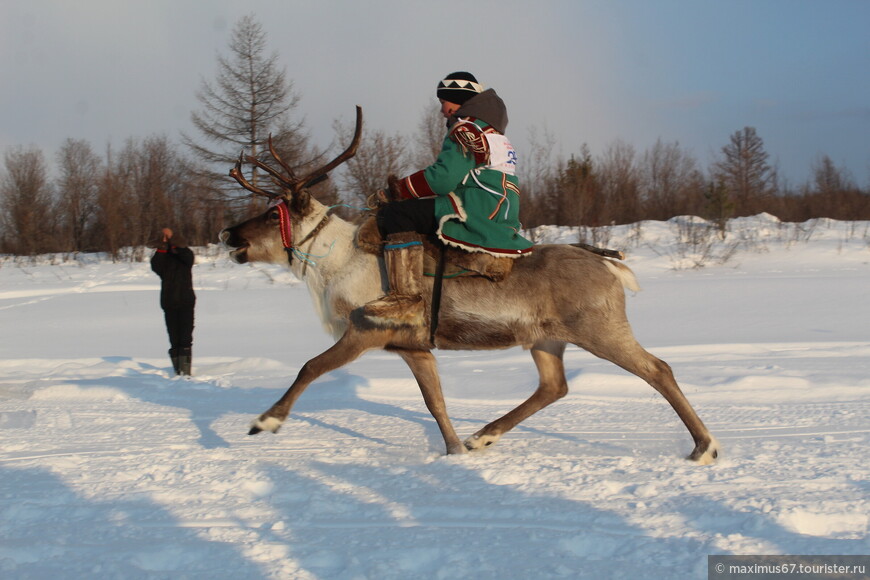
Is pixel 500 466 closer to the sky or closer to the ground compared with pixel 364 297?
closer to the ground

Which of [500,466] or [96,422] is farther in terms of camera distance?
[96,422]

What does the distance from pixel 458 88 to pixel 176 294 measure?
A: 6.11 metres

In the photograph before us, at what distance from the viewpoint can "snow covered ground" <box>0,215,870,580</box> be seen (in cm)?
362

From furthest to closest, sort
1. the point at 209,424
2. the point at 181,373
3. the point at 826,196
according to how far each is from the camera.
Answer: the point at 826,196, the point at 181,373, the point at 209,424

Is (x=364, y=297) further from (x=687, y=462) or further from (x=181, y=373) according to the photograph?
(x=181, y=373)

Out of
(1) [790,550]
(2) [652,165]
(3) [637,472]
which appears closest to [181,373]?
(3) [637,472]

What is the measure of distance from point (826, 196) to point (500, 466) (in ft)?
143

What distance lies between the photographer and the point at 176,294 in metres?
10.2

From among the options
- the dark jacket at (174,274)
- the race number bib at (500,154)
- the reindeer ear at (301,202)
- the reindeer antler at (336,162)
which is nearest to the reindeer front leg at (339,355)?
the reindeer ear at (301,202)

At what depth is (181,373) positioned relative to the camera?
32.5 ft

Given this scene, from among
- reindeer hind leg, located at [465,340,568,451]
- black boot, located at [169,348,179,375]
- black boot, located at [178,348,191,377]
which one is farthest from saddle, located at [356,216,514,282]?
black boot, located at [169,348,179,375]

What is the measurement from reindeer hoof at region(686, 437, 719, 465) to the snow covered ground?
0.09 meters

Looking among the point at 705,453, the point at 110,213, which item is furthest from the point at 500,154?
the point at 110,213

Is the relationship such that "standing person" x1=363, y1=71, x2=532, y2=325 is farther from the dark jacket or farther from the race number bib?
the dark jacket
